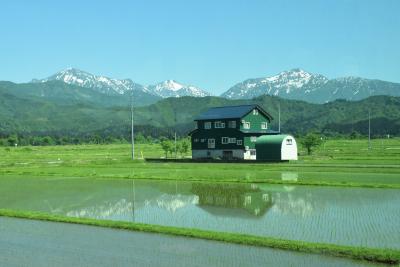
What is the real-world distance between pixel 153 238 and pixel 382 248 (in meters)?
6.26

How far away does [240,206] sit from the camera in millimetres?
19562

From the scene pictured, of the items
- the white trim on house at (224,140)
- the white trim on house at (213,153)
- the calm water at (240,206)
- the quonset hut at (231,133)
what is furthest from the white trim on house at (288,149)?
the calm water at (240,206)

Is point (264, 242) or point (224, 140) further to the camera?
point (224, 140)

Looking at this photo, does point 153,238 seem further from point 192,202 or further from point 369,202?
point 369,202

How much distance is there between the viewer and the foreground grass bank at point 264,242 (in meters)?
11.4

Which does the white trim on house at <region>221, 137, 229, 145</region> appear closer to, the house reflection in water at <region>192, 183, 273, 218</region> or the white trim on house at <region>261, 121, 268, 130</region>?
the white trim on house at <region>261, 121, 268, 130</region>

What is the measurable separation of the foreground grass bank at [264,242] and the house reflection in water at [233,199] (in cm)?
343

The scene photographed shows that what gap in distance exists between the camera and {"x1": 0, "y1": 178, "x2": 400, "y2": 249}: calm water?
14.5m

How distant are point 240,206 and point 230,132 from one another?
33956mm

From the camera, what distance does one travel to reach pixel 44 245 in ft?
45.9

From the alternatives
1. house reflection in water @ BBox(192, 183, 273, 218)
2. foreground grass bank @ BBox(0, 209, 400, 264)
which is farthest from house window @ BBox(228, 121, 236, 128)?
foreground grass bank @ BBox(0, 209, 400, 264)

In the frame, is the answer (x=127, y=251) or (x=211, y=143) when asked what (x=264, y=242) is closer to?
(x=127, y=251)

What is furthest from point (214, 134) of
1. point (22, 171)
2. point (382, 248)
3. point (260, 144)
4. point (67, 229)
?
point (382, 248)

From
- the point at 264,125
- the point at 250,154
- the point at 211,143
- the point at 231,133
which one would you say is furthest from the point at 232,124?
the point at 264,125
